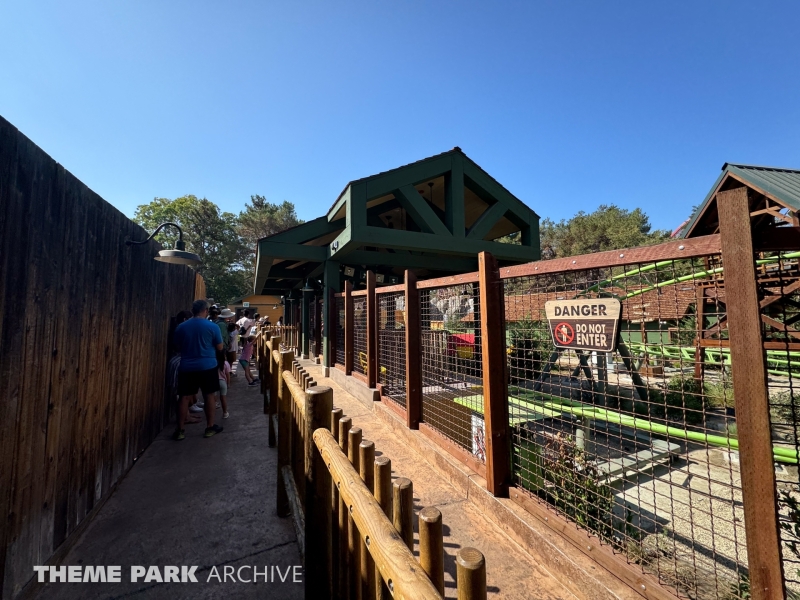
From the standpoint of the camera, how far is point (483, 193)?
829 centimetres

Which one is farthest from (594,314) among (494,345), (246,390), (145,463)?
(246,390)

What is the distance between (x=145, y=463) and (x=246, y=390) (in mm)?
4454

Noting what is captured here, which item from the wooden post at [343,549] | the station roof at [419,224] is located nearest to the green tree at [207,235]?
the station roof at [419,224]

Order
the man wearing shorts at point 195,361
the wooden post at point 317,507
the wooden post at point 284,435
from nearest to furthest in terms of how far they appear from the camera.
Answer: the wooden post at point 317,507 → the wooden post at point 284,435 → the man wearing shorts at point 195,361

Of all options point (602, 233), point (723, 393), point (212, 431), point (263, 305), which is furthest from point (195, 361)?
point (602, 233)

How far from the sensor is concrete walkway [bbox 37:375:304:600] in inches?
94.6

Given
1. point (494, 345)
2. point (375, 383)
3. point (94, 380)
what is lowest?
point (375, 383)

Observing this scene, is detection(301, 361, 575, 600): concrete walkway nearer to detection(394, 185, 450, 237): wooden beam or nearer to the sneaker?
the sneaker

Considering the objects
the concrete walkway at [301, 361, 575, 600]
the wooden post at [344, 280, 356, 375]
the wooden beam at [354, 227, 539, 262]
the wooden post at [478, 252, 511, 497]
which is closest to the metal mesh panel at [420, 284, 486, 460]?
the concrete walkway at [301, 361, 575, 600]

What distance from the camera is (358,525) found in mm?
1299

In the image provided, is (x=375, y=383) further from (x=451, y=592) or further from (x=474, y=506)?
(x=451, y=592)

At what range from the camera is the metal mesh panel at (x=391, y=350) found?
5.42 metres

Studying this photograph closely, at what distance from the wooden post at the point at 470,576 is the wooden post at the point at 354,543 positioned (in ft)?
2.08

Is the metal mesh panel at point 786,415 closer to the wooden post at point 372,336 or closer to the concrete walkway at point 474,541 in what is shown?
the concrete walkway at point 474,541
